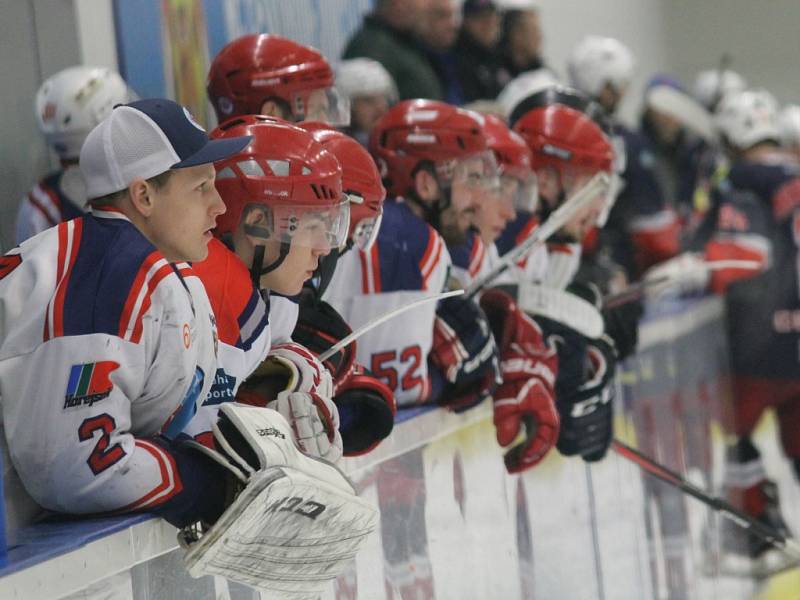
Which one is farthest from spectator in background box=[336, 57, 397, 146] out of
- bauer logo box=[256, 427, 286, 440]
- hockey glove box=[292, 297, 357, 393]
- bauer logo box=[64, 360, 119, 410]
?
bauer logo box=[64, 360, 119, 410]

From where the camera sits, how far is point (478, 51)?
5676mm

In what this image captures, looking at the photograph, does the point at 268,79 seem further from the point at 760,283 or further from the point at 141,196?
the point at 760,283

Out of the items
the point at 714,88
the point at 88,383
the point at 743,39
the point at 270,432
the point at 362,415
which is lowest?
the point at 743,39

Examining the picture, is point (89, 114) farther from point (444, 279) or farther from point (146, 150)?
point (146, 150)

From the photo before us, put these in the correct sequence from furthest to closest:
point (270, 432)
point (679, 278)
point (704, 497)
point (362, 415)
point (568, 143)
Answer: point (679, 278)
point (704, 497)
point (568, 143)
point (362, 415)
point (270, 432)

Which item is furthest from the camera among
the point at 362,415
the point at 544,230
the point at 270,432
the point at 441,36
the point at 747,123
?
the point at 747,123

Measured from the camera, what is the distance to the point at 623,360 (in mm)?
4121

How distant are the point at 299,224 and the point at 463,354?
28.6 inches

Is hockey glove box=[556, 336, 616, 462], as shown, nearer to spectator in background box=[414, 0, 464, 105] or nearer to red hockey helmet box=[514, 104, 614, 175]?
red hockey helmet box=[514, 104, 614, 175]

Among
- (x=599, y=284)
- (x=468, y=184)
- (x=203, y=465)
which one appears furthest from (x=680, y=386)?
(x=203, y=465)

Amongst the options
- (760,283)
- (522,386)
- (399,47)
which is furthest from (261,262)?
(760,283)

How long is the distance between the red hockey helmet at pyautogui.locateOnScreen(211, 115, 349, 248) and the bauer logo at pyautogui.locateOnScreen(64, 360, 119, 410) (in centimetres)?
55

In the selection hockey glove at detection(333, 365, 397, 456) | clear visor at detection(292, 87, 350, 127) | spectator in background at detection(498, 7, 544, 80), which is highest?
clear visor at detection(292, 87, 350, 127)

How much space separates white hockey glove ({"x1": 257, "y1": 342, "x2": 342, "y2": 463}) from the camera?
2178 millimetres
